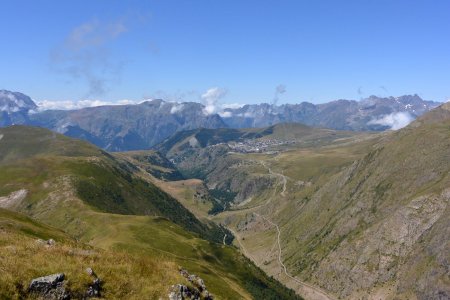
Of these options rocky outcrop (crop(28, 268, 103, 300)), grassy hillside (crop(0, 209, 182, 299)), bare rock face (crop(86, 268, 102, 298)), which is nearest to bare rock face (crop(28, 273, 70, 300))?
rocky outcrop (crop(28, 268, 103, 300))

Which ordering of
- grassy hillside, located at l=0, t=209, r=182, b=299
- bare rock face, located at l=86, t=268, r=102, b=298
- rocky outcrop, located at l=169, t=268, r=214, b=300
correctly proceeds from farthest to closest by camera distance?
rocky outcrop, located at l=169, t=268, r=214, b=300 → bare rock face, located at l=86, t=268, r=102, b=298 → grassy hillside, located at l=0, t=209, r=182, b=299

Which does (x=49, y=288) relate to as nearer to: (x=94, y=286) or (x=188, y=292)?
(x=94, y=286)

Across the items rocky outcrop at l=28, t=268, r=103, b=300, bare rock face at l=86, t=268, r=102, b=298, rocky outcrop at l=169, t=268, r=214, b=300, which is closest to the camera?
rocky outcrop at l=28, t=268, r=103, b=300

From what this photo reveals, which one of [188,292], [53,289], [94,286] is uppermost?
[53,289]

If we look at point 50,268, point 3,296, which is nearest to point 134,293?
point 50,268

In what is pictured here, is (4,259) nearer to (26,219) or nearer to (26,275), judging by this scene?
(26,275)

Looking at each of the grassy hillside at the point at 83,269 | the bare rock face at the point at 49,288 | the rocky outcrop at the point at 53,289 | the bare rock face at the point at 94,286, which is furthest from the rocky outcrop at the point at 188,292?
the bare rock face at the point at 49,288

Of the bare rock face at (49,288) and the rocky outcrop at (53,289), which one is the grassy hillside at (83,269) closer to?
the rocky outcrop at (53,289)

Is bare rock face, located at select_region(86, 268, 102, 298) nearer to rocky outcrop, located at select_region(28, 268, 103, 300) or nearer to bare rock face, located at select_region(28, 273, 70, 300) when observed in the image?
rocky outcrop, located at select_region(28, 268, 103, 300)

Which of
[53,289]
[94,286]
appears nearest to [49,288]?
[53,289]
